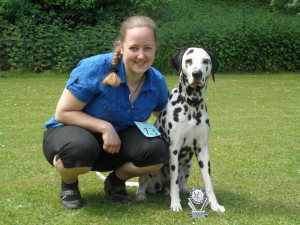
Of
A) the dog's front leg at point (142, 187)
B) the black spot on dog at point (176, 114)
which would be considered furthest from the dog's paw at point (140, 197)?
the black spot on dog at point (176, 114)

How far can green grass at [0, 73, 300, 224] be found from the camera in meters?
3.87

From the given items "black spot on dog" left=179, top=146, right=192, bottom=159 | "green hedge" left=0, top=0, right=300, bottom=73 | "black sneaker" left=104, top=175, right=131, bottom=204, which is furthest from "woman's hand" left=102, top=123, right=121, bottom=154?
"green hedge" left=0, top=0, right=300, bottom=73

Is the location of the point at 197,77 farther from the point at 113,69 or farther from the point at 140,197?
the point at 140,197

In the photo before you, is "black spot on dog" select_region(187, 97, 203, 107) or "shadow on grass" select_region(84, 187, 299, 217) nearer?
"shadow on grass" select_region(84, 187, 299, 217)

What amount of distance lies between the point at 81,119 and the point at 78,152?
13.0 inches

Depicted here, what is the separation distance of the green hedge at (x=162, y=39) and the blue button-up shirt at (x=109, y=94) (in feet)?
38.3

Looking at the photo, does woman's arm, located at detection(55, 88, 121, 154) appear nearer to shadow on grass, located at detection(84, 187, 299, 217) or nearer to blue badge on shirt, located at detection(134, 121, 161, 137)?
blue badge on shirt, located at detection(134, 121, 161, 137)

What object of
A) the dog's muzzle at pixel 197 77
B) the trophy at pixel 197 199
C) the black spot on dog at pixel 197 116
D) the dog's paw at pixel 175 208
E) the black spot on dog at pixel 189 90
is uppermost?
the dog's muzzle at pixel 197 77

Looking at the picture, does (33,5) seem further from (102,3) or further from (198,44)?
(198,44)

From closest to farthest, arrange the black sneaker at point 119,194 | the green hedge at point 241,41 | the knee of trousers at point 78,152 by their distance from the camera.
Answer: the knee of trousers at point 78,152 → the black sneaker at point 119,194 → the green hedge at point 241,41

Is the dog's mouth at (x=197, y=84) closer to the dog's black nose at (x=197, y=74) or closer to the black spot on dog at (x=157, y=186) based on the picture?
the dog's black nose at (x=197, y=74)

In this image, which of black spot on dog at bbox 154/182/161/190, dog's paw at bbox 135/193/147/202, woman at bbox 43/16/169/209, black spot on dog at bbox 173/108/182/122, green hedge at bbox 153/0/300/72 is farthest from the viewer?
green hedge at bbox 153/0/300/72

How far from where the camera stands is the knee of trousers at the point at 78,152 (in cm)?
380

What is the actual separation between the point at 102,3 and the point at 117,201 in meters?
15.0
